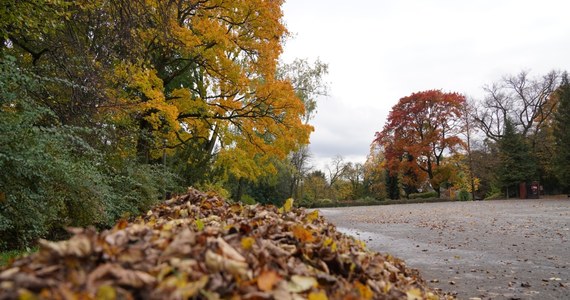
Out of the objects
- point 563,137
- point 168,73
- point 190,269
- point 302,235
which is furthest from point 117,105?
point 563,137

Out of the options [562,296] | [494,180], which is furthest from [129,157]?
[494,180]

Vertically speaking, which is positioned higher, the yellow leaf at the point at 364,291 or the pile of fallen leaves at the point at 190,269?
the pile of fallen leaves at the point at 190,269

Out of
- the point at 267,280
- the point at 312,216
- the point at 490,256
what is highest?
the point at 312,216

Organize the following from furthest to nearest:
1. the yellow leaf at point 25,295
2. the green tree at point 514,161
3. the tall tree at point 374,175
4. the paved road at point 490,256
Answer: the tall tree at point 374,175, the green tree at point 514,161, the paved road at point 490,256, the yellow leaf at point 25,295

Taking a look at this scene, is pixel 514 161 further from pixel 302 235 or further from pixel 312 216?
pixel 302 235

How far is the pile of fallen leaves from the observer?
3.94 feet

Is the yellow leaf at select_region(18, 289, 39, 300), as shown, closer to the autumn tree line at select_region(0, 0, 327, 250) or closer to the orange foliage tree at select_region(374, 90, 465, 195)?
the autumn tree line at select_region(0, 0, 327, 250)

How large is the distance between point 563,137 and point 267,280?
34.7 meters

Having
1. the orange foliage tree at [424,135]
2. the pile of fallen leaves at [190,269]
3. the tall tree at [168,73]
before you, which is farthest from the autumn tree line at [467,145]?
the pile of fallen leaves at [190,269]

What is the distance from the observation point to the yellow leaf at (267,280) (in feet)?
4.78

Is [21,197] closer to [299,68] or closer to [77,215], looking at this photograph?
[77,215]

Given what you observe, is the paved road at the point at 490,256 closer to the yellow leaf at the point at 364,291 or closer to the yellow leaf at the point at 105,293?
the yellow leaf at the point at 364,291

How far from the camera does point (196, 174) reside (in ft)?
39.8

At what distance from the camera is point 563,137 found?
29.2m
